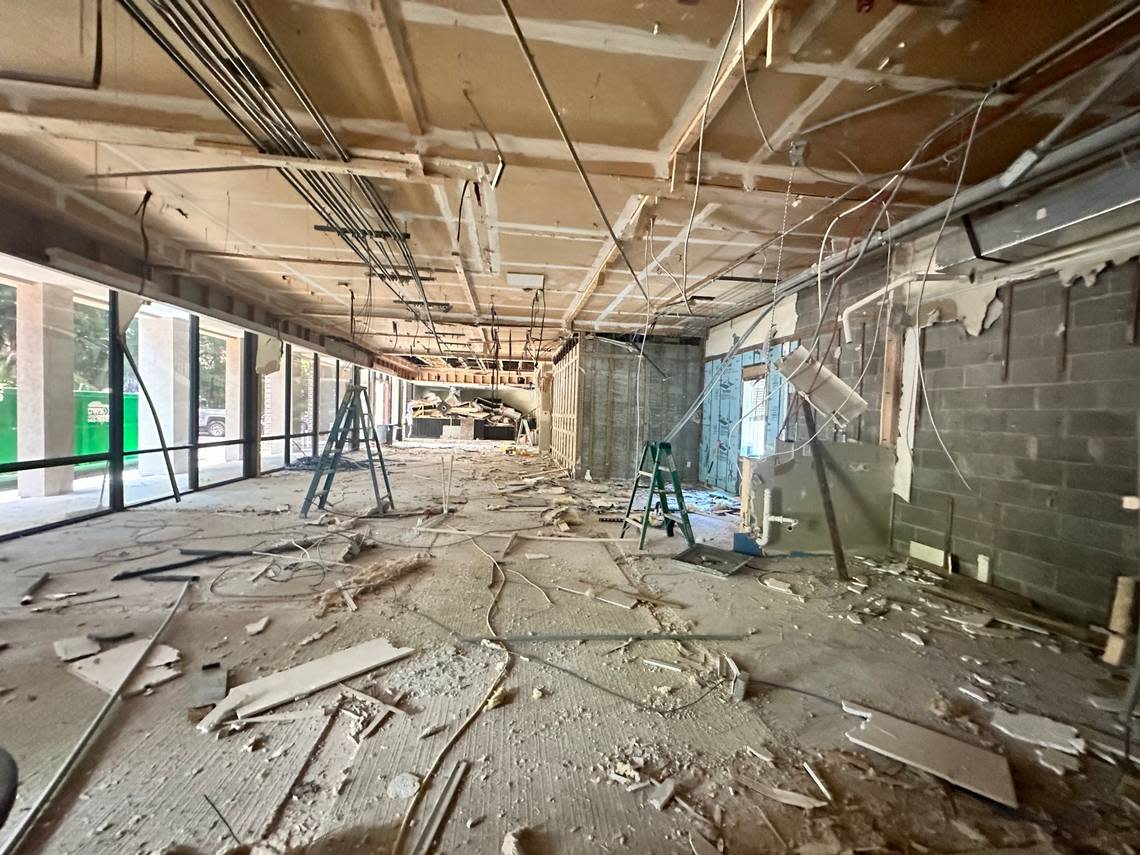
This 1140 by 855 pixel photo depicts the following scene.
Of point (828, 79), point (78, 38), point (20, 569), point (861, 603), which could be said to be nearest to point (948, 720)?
point (861, 603)

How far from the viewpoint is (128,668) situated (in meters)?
2.09

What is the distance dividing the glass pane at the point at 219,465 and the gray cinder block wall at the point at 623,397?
6.31 m

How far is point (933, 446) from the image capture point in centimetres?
385

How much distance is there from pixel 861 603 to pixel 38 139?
643cm

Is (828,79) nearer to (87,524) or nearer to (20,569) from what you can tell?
(20,569)

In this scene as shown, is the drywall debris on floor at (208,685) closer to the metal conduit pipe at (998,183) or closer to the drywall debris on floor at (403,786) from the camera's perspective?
the drywall debris on floor at (403,786)

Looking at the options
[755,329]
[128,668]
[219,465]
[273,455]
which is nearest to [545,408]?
[273,455]

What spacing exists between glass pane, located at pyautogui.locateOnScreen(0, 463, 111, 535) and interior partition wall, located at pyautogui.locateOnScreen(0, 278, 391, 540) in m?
0.01

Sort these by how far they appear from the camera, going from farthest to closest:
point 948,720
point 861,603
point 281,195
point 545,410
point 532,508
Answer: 1. point 545,410
2. point 532,508
3. point 281,195
4. point 861,603
5. point 948,720

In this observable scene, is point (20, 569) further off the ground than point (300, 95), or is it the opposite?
point (300, 95)

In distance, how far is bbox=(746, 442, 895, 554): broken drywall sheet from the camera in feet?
13.3

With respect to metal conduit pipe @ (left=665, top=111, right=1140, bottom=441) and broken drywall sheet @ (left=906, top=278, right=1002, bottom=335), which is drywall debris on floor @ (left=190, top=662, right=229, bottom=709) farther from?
broken drywall sheet @ (left=906, top=278, right=1002, bottom=335)

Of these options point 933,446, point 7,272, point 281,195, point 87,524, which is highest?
point 281,195

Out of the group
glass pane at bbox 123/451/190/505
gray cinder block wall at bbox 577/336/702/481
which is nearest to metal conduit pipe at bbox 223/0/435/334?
glass pane at bbox 123/451/190/505
